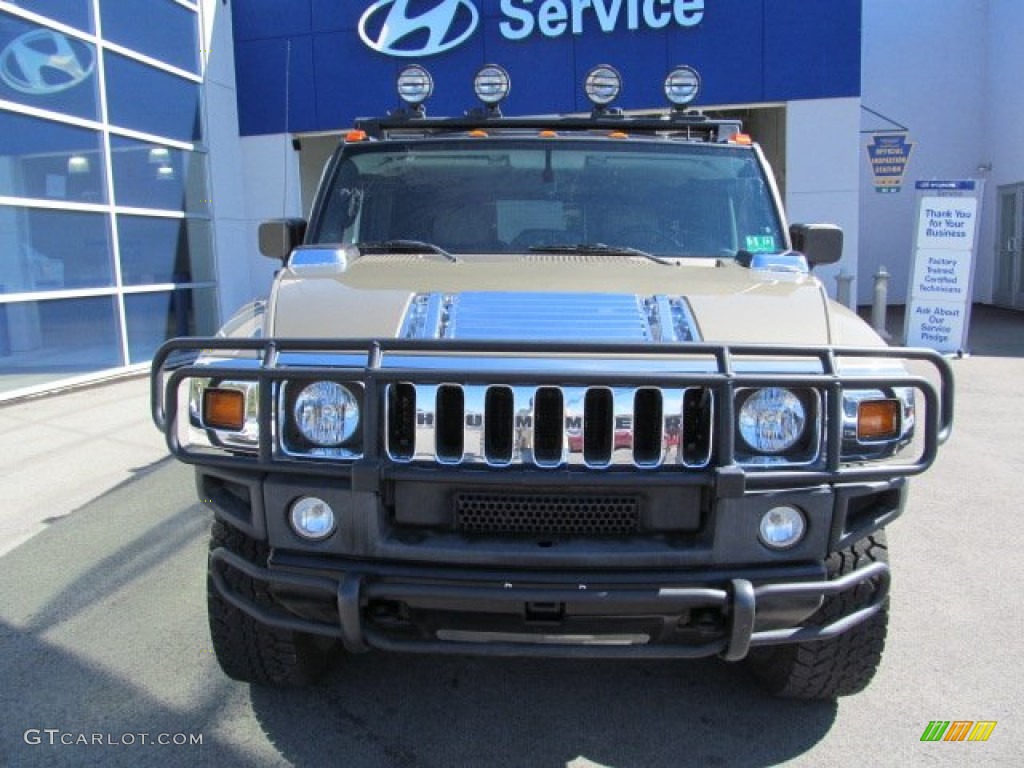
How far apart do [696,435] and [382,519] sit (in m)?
0.92

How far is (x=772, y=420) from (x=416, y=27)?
11475 millimetres

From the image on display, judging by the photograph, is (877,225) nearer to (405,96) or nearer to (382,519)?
(405,96)

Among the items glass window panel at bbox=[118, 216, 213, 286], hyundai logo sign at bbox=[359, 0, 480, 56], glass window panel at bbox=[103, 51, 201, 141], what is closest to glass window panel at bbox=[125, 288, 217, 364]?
glass window panel at bbox=[118, 216, 213, 286]

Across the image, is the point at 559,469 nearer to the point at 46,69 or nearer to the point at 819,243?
the point at 819,243

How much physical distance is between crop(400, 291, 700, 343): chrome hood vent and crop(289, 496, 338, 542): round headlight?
0.55m

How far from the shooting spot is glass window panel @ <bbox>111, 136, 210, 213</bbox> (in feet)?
33.4

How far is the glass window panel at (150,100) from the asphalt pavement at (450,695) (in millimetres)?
7276

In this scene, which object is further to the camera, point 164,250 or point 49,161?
point 164,250

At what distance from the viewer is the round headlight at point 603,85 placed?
4410mm

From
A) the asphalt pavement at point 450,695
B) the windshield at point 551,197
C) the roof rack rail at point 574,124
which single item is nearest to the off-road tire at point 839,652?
the asphalt pavement at point 450,695

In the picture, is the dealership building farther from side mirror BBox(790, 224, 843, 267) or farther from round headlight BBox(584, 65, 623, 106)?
side mirror BBox(790, 224, 843, 267)

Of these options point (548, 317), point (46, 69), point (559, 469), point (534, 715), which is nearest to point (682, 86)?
point (548, 317)

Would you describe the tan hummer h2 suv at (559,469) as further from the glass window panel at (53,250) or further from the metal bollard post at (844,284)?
the metal bollard post at (844,284)

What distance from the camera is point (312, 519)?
2.39 meters
